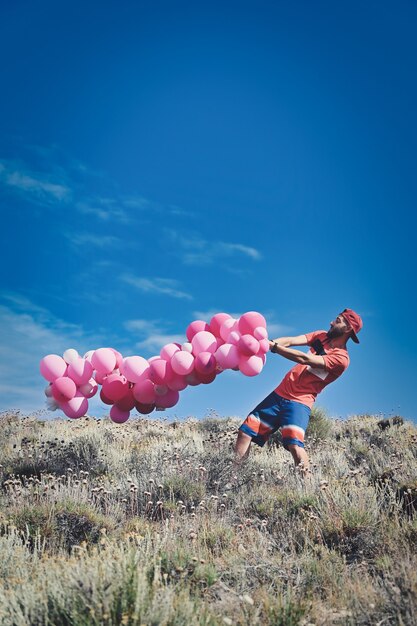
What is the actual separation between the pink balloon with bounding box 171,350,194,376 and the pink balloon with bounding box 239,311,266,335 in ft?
2.13

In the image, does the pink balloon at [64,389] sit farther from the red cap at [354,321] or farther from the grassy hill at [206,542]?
Result: the red cap at [354,321]

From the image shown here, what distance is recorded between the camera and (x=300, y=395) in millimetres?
6645

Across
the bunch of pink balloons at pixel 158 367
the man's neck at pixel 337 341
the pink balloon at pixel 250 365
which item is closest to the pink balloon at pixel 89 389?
the bunch of pink balloons at pixel 158 367

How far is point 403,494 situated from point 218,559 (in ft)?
7.77

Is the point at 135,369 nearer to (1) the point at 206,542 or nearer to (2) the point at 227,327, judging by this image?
(2) the point at 227,327

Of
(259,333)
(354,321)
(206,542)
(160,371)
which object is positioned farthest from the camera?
(354,321)

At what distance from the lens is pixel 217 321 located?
656 cm

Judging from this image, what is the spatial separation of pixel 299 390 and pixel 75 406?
8.57 feet

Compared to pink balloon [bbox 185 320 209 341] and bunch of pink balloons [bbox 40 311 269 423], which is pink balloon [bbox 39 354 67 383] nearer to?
bunch of pink balloons [bbox 40 311 269 423]

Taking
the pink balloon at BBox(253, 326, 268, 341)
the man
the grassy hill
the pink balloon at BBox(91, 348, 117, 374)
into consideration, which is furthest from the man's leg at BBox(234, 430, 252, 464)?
the pink balloon at BBox(91, 348, 117, 374)

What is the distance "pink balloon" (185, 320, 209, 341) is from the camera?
6.61 m

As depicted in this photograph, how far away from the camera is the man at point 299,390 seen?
21.3ft

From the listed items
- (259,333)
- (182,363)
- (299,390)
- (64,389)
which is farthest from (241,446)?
(64,389)

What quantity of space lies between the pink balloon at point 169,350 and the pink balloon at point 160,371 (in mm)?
62
